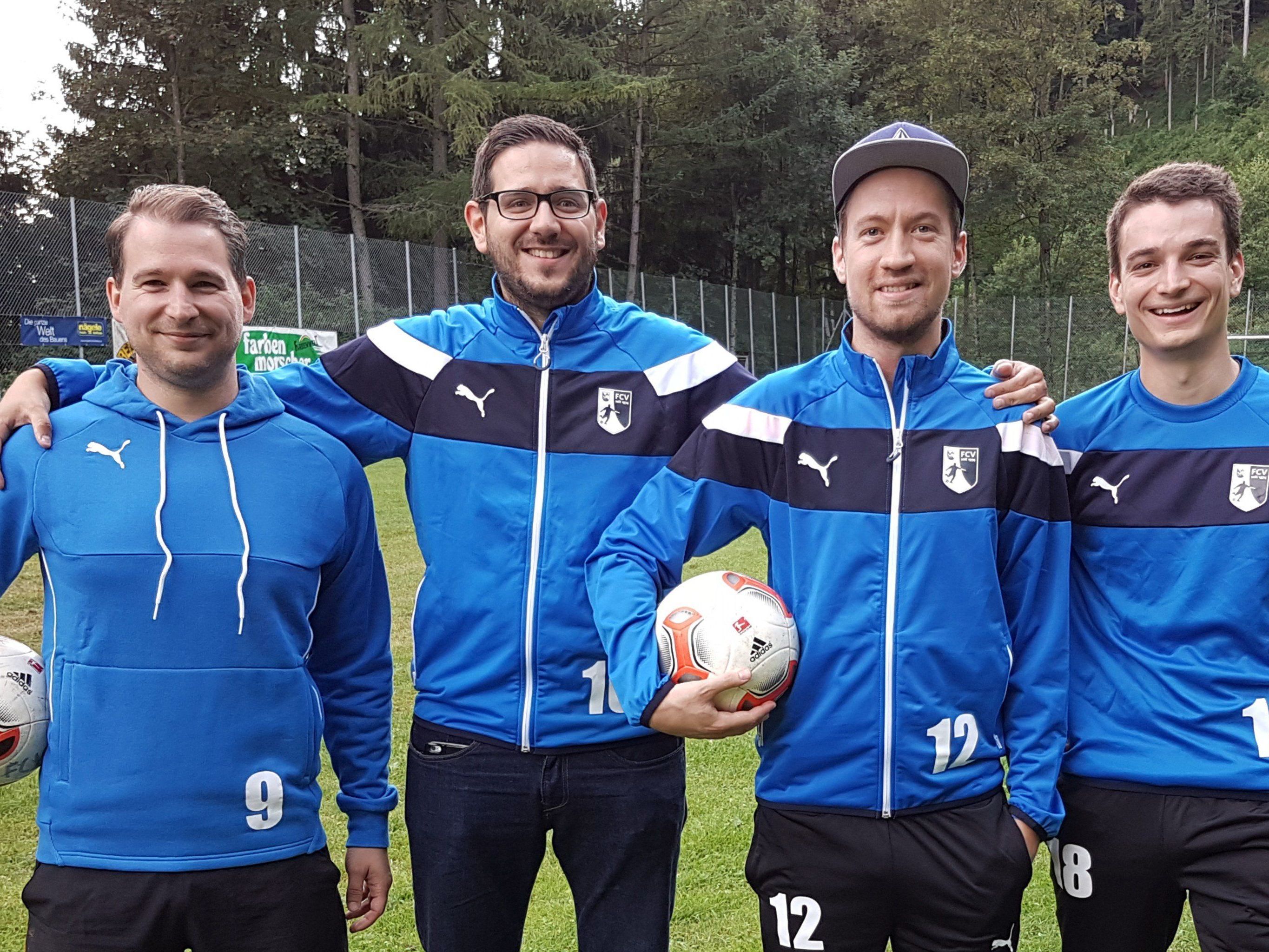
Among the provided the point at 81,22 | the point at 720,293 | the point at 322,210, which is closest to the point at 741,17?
the point at 720,293

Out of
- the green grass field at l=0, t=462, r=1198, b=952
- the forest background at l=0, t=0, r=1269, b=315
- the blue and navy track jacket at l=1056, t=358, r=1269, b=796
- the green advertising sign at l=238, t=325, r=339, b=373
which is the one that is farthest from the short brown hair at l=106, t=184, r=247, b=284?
the forest background at l=0, t=0, r=1269, b=315

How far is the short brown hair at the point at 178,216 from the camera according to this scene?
2539 mm

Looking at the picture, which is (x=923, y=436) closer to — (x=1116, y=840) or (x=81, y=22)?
(x=1116, y=840)

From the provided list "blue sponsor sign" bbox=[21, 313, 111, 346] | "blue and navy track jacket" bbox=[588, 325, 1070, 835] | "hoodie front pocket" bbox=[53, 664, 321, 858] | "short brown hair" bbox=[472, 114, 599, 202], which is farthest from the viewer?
"blue sponsor sign" bbox=[21, 313, 111, 346]

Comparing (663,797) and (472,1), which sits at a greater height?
(472,1)

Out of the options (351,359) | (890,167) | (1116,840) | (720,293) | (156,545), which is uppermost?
(720,293)

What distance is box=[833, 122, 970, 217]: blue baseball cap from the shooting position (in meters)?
2.71

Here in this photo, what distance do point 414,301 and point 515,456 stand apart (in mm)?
21654

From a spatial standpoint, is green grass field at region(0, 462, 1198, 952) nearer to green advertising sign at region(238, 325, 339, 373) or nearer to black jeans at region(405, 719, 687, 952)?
black jeans at region(405, 719, 687, 952)

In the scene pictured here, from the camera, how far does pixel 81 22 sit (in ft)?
90.7

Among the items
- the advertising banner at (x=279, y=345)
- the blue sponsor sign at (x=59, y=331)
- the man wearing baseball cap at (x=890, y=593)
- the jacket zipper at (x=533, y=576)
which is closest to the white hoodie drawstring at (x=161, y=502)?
the jacket zipper at (x=533, y=576)

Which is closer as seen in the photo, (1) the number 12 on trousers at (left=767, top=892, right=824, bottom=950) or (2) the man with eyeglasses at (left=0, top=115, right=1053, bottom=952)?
(1) the number 12 on trousers at (left=767, top=892, right=824, bottom=950)

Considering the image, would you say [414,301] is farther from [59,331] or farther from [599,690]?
[599,690]

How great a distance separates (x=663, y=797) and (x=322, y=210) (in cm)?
3039
